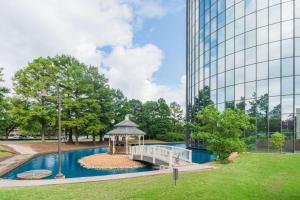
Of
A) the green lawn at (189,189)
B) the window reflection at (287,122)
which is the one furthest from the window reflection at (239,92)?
the green lawn at (189,189)

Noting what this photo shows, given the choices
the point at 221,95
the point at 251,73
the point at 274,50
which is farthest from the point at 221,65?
the point at 274,50

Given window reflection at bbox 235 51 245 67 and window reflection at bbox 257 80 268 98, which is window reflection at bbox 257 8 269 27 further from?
window reflection at bbox 257 80 268 98

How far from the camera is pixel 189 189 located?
8.58 metres

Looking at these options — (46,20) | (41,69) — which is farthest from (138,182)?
(41,69)

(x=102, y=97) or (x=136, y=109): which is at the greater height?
(x=102, y=97)

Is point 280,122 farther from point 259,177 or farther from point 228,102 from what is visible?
point 259,177

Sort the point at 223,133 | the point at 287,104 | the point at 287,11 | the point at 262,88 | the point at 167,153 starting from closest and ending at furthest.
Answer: the point at 223,133 → the point at 167,153 → the point at 287,104 → the point at 287,11 → the point at 262,88

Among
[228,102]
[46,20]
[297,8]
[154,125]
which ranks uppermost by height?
[297,8]

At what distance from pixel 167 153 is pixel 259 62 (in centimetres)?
1358

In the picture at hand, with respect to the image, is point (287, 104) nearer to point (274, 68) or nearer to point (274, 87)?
point (274, 87)

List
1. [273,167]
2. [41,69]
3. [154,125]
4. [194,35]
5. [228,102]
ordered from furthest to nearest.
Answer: [154,125], [41,69], [194,35], [228,102], [273,167]

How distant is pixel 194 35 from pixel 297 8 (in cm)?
1456

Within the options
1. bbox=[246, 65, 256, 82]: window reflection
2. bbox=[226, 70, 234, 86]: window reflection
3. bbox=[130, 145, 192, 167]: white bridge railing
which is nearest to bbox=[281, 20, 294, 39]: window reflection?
bbox=[246, 65, 256, 82]: window reflection

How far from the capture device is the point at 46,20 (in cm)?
1628
